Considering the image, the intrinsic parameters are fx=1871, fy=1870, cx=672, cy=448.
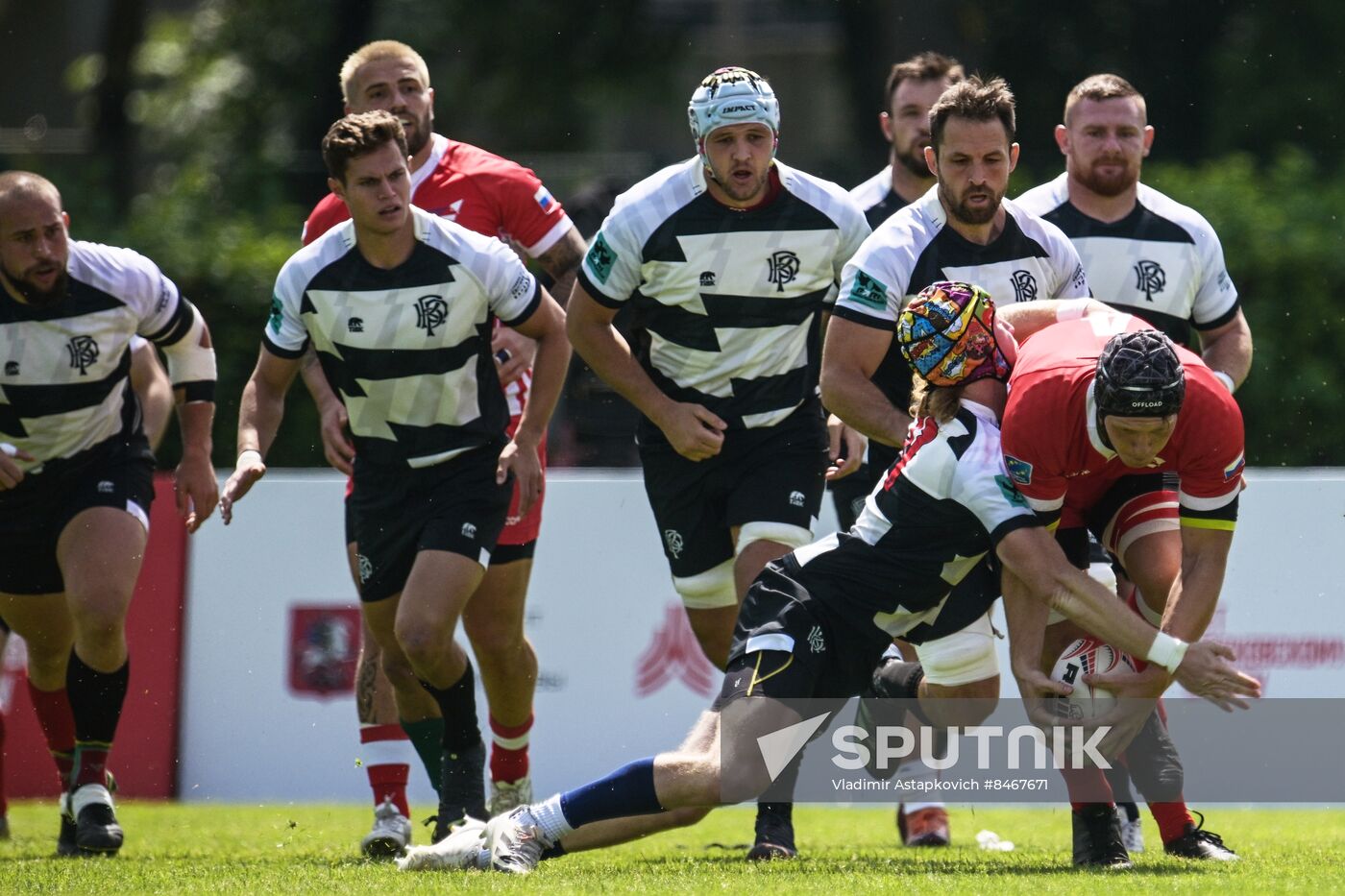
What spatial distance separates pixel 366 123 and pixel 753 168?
139cm

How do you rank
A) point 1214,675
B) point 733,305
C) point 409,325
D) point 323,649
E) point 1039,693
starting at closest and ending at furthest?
point 1214,675 < point 1039,693 < point 409,325 < point 733,305 < point 323,649

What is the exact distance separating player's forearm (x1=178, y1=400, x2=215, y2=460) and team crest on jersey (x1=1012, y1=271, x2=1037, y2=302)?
3171 mm

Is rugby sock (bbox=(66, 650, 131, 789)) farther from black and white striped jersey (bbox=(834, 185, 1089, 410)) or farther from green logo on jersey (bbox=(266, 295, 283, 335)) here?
black and white striped jersey (bbox=(834, 185, 1089, 410))

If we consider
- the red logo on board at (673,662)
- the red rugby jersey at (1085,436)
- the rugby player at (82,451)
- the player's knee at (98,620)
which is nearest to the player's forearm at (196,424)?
the rugby player at (82,451)

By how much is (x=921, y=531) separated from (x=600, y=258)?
180 cm

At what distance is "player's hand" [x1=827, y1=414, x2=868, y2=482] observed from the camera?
281 inches

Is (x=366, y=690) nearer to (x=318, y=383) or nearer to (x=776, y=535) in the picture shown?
(x=318, y=383)

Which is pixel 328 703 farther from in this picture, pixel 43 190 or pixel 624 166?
pixel 624 166

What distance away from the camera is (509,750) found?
7426mm

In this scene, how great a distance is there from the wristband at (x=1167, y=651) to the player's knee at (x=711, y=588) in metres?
1.98

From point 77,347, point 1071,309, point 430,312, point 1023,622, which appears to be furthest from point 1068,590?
point 77,347

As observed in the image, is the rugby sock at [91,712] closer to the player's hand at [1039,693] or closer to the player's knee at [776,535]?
the player's knee at [776,535]

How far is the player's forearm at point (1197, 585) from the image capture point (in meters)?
5.43

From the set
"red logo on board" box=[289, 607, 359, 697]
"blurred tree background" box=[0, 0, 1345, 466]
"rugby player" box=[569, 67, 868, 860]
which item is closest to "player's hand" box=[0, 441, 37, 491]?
"rugby player" box=[569, 67, 868, 860]
